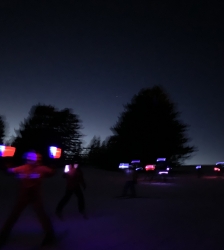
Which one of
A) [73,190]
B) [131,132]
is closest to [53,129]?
[131,132]

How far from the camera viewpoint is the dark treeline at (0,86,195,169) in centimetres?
5678

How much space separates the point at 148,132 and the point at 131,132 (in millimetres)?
2360

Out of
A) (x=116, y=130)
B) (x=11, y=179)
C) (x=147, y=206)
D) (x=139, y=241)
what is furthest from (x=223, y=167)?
(x=139, y=241)

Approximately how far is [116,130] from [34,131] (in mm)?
15072

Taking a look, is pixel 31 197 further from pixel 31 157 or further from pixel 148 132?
pixel 148 132

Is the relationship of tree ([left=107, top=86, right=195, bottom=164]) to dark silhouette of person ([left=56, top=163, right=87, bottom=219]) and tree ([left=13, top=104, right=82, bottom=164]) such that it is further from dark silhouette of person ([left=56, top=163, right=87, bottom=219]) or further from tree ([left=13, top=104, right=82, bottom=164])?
dark silhouette of person ([left=56, top=163, right=87, bottom=219])

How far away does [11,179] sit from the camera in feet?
98.9

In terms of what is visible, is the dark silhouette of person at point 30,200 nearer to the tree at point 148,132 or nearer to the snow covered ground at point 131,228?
the snow covered ground at point 131,228

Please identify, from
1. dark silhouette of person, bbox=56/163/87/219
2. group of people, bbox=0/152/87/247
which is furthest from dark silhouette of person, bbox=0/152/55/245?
dark silhouette of person, bbox=56/163/87/219

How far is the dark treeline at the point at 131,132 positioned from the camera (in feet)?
186

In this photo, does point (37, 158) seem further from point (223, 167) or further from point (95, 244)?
point (223, 167)

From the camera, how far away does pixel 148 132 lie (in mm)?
62469

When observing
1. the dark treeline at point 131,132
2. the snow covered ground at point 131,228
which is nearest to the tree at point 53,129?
the dark treeline at point 131,132

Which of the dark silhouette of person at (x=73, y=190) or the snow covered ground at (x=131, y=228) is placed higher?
the dark silhouette of person at (x=73, y=190)
